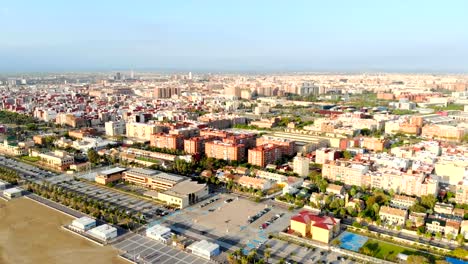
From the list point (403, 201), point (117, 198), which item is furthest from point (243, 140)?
point (403, 201)

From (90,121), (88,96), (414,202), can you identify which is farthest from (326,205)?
(88,96)

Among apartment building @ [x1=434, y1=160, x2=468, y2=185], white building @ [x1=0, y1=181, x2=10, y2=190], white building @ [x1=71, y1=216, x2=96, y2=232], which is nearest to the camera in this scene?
white building @ [x1=71, y1=216, x2=96, y2=232]

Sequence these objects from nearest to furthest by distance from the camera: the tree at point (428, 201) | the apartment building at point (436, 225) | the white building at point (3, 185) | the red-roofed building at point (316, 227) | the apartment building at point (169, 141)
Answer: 1. the red-roofed building at point (316, 227)
2. the apartment building at point (436, 225)
3. the tree at point (428, 201)
4. the white building at point (3, 185)
5. the apartment building at point (169, 141)

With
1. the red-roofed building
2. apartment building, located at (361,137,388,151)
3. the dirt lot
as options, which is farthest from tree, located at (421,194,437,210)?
the dirt lot

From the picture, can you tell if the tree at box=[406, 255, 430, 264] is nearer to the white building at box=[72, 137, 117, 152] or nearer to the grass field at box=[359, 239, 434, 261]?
the grass field at box=[359, 239, 434, 261]

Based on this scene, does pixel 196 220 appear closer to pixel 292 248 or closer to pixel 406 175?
pixel 292 248

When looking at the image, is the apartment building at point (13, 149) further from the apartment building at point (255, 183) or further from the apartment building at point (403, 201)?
the apartment building at point (403, 201)

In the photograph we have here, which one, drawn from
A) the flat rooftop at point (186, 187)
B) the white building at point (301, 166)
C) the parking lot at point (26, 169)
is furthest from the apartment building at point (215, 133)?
the parking lot at point (26, 169)
